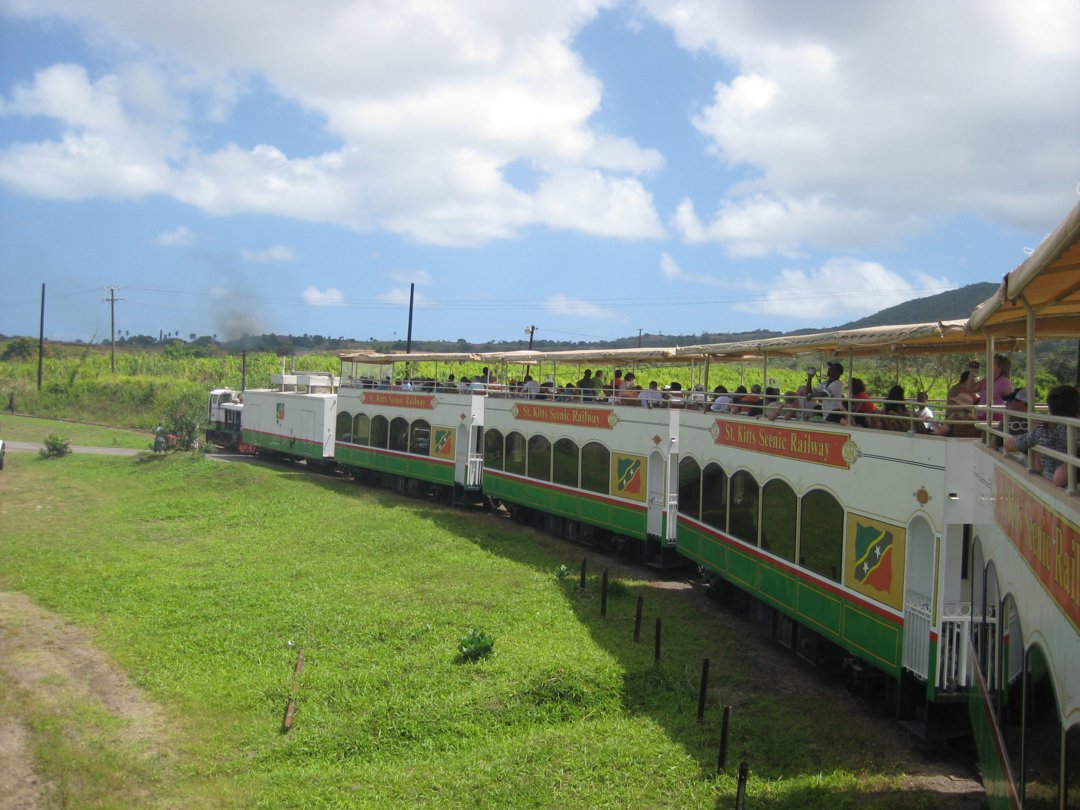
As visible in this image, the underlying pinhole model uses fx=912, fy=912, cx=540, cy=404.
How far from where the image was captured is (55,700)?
10922 millimetres

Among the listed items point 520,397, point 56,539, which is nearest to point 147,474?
point 56,539

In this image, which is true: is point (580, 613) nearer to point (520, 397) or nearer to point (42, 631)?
point (42, 631)

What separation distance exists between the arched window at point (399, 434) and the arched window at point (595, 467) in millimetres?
9290

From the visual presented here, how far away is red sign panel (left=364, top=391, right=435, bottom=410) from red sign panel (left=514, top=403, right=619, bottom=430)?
14.7 feet

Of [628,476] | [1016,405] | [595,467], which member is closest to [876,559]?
[1016,405]

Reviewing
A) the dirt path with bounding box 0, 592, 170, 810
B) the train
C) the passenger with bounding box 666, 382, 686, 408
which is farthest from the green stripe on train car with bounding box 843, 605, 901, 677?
the dirt path with bounding box 0, 592, 170, 810

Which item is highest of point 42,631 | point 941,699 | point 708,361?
point 708,361

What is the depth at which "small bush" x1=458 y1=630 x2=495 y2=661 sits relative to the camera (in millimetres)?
11219

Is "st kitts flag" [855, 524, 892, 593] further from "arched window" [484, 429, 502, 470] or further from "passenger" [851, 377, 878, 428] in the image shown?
"arched window" [484, 429, 502, 470]

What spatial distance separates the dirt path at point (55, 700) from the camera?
29.6ft

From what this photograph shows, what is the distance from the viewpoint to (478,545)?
1852cm

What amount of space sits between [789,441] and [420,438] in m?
16.1

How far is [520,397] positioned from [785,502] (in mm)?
11483

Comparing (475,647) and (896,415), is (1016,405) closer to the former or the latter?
(896,415)
